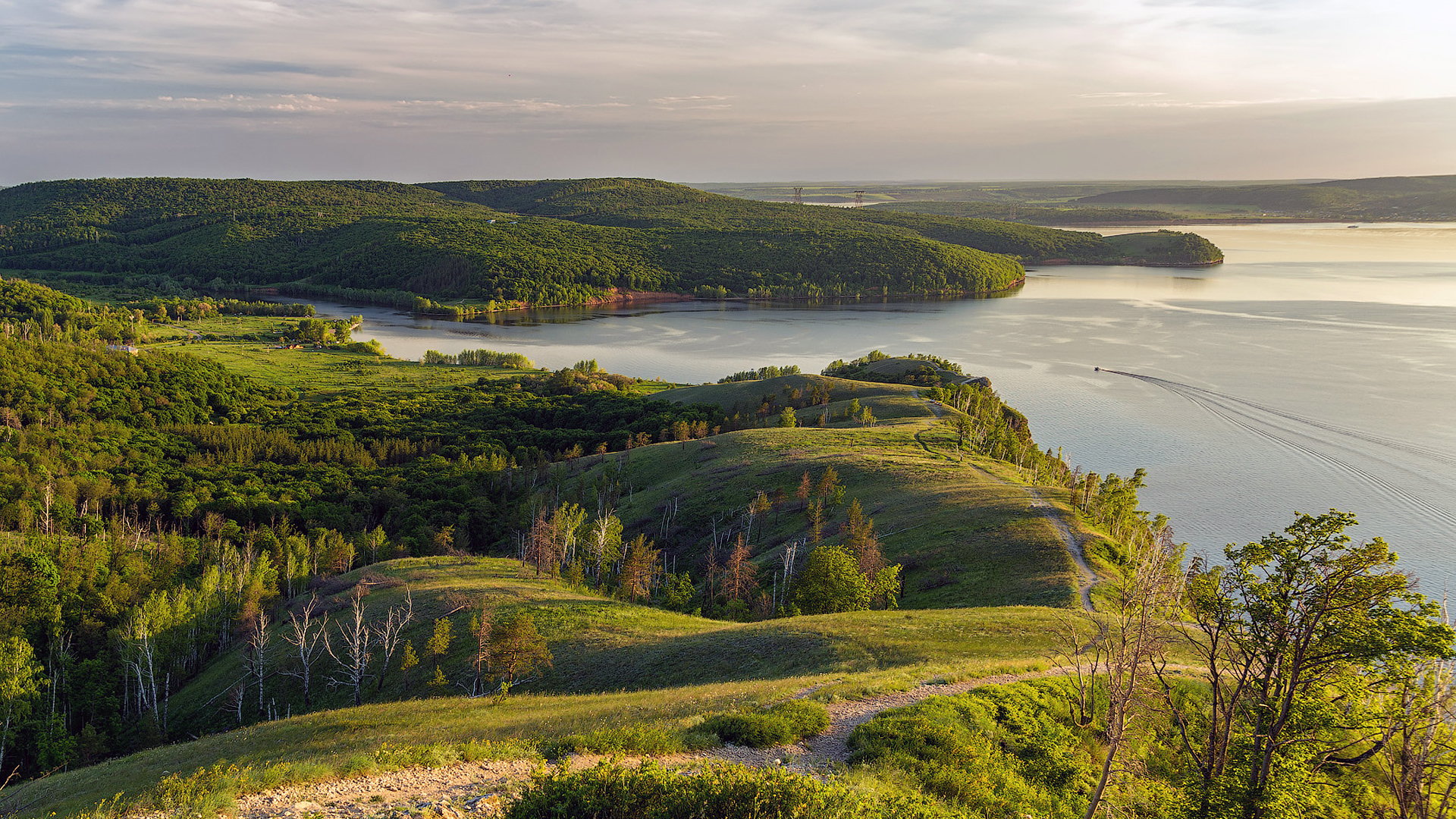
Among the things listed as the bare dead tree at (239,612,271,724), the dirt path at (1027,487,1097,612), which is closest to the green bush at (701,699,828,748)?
the dirt path at (1027,487,1097,612)

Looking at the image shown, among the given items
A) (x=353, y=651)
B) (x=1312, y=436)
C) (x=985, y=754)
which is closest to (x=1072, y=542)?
(x=985, y=754)

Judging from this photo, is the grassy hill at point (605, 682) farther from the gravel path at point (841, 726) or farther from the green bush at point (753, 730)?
the green bush at point (753, 730)

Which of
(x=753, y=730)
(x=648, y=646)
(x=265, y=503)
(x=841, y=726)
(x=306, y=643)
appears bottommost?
(x=265, y=503)

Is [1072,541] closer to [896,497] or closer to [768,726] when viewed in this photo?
A: [896,497]

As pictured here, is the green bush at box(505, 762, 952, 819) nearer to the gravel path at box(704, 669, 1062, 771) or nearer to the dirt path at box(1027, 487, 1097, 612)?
the gravel path at box(704, 669, 1062, 771)

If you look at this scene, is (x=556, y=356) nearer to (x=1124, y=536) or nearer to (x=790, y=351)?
(x=790, y=351)

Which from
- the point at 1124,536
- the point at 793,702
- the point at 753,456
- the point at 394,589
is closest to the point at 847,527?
the point at 1124,536

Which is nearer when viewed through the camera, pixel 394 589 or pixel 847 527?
pixel 394 589
